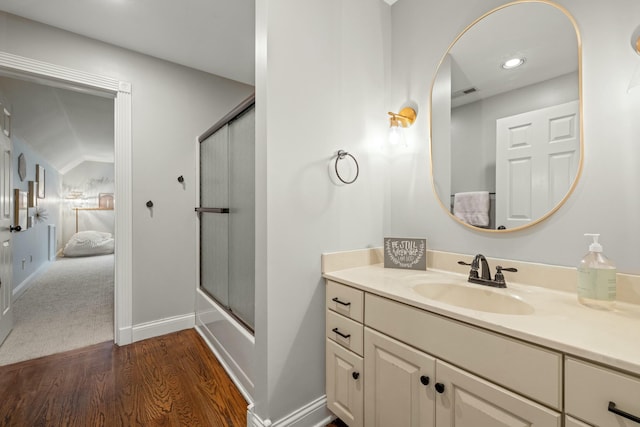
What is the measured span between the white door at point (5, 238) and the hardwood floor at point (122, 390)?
2.02 ft

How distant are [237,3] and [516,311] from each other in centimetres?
237

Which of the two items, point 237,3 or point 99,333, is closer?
point 237,3

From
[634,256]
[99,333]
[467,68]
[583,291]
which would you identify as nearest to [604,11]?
[467,68]

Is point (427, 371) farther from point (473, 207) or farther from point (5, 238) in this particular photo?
point (5, 238)

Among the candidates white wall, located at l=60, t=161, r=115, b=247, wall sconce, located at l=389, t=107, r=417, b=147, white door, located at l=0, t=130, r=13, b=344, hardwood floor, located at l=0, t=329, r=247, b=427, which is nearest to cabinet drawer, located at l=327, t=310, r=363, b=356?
hardwood floor, located at l=0, t=329, r=247, b=427

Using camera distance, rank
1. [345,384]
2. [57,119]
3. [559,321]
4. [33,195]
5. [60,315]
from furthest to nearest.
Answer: [33,195] → [57,119] → [60,315] → [345,384] → [559,321]

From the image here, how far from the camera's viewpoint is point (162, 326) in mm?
2398

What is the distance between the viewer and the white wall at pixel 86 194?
22.7 feet

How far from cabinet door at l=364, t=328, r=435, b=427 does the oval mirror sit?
73cm

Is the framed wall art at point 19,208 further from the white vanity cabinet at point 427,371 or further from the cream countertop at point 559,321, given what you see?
the cream countertop at point 559,321

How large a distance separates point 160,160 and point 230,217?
1035 mm

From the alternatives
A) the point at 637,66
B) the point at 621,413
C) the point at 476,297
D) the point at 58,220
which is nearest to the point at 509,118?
the point at 637,66

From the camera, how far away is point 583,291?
0.92m

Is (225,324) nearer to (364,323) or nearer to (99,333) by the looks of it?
(364,323)
